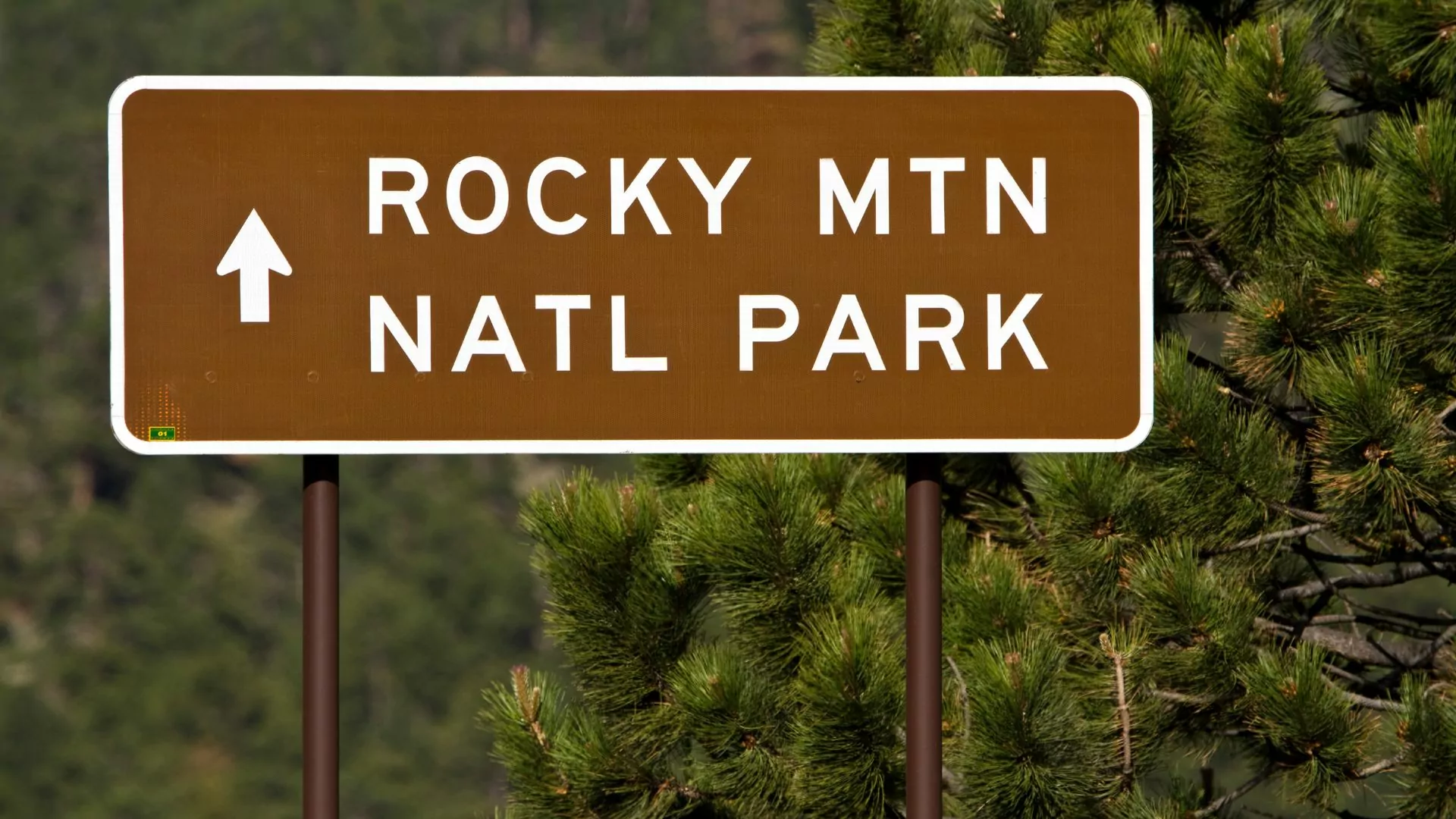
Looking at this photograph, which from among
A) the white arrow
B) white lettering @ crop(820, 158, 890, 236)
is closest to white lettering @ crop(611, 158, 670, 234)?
white lettering @ crop(820, 158, 890, 236)

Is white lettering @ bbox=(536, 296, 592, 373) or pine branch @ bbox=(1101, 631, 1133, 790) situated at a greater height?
white lettering @ bbox=(536, 296, 592, 373)

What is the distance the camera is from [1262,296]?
148 inches

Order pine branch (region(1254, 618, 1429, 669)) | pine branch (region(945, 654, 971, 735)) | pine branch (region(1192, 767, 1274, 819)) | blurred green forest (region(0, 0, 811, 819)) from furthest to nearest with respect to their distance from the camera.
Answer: blurred green forest (region(0, 0, 811, 819))
pine branch (region(1254, 618, 1429, 669))
pine branch (region(1192, 767, 1274, 819))
pine branch (region(945, 654, 971, 735))

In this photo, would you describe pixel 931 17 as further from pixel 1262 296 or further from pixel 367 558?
pixel 367 558

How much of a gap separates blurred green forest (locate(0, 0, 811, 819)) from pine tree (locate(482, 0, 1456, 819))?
118ft

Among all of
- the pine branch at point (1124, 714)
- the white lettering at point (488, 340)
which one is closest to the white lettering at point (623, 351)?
the white lettering at point (488, 340)

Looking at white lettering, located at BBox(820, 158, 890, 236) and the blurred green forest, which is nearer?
white lettering, located at BBox(820, 158, 890, 236)

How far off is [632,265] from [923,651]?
0.56 metres

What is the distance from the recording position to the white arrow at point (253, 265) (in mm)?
2211

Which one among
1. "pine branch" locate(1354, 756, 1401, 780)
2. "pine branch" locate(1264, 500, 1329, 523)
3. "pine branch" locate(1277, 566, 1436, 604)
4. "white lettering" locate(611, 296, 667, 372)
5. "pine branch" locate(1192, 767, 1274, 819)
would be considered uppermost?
"white lettering" locate(611, 296, 667, 372)

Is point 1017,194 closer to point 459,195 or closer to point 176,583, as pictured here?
point 459,195

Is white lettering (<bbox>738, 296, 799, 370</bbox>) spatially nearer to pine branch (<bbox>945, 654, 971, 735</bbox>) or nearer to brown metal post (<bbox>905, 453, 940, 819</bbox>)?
brown metal post (<bbox>905, 453, 940, 819</bbox>)

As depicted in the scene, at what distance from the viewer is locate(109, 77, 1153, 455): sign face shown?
2.21 meters

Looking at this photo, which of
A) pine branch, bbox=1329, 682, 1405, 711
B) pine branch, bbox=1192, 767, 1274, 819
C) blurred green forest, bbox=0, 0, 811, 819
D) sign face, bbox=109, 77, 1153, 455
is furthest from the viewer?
blurred green forest, bbox=0, 0, 811, 819
